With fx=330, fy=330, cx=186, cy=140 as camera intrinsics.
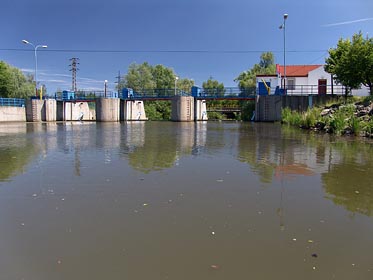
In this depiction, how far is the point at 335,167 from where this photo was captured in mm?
8680

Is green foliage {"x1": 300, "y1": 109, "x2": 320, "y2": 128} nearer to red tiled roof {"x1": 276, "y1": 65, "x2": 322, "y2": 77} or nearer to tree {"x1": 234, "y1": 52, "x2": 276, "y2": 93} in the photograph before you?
red tiled roof {"x1": 276, "y1": 65, "x2": 322, "y2": 77}

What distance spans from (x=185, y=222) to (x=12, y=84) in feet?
223

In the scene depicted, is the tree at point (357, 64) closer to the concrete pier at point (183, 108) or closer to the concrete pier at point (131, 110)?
the concrete pier at point (183, 108)

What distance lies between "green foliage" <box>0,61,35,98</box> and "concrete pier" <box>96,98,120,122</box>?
22847mm

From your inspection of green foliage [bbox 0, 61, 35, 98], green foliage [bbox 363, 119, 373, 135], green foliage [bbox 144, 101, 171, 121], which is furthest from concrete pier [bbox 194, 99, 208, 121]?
green foliage [bbox 0, 61, 35, 98]

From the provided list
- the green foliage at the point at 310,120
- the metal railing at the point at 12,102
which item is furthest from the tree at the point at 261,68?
the green foliage at the point at 310,120

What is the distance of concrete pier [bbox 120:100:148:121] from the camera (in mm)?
52344

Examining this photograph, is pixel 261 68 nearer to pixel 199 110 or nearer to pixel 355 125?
pixel 199 110

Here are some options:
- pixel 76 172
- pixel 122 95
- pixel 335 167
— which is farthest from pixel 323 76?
pixel 76 172

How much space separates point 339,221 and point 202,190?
250 centimetres

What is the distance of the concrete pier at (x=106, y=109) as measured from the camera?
160 ft

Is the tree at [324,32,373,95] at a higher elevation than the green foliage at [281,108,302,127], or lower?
higher

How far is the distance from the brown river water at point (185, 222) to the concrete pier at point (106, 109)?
135 ft

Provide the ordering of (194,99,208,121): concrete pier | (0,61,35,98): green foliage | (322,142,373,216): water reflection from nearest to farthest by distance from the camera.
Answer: (322,142,373,216): water reflection
(194,99,208,121): concrete pier
(0,61,35,98): green foliage
